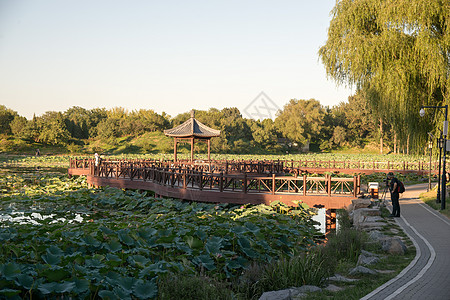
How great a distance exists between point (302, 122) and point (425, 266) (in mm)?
77341

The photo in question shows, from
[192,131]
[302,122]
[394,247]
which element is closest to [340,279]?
[394,247]

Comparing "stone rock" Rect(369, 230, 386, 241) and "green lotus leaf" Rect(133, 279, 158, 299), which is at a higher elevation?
"green lotus leaf" Rect(133, 279, 158, 299)

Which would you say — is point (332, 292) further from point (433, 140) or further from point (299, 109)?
point (299, 109)

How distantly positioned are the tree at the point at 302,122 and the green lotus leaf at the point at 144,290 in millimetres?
78408

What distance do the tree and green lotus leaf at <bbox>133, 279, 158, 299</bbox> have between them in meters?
78.4

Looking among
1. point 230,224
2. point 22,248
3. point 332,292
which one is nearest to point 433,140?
point 230,224

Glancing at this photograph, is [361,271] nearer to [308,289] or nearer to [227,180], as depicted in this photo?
[308,289]

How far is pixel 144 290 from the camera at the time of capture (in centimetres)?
524

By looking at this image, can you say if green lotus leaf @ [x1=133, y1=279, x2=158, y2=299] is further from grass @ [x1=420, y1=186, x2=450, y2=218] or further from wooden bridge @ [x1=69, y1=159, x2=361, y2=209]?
grass @ [x1=420, y1=186, x2=450, y2=218]

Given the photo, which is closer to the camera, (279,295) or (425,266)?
(279,295)

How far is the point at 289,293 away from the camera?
5.62 m

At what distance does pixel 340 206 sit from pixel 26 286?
13027mm

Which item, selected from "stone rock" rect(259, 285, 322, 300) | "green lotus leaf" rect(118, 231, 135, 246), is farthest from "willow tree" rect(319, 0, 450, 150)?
"green lotus leaf" rect(118, 231, 135, 246)

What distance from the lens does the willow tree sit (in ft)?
53.0
